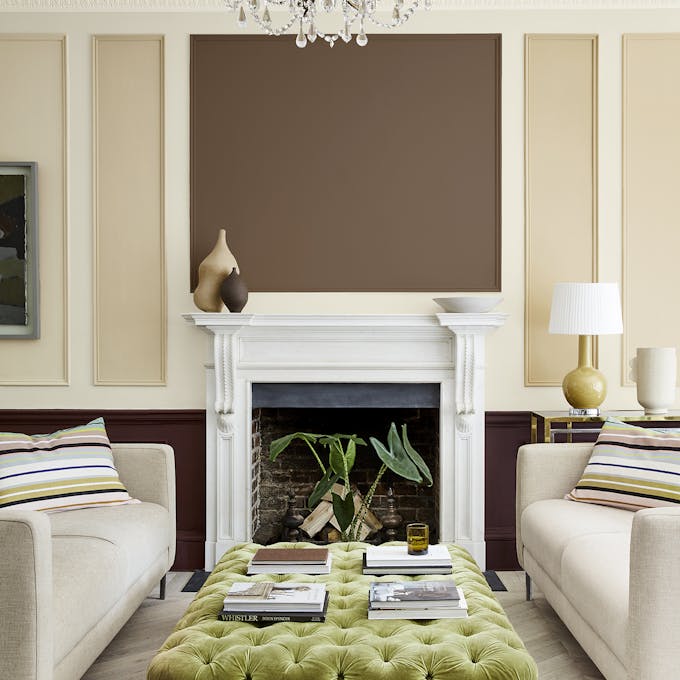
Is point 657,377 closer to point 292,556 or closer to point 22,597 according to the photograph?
point 292,556

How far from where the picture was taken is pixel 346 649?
177cm

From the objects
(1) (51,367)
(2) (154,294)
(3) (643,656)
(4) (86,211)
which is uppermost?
(4) (86,211)

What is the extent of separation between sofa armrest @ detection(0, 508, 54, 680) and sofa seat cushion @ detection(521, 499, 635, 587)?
1646mm

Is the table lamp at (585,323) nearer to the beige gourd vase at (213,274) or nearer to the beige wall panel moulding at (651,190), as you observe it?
the beige wall panel moulding at (651,190)

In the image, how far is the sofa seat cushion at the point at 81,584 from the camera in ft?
6.77

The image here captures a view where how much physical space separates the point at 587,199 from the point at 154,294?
2233 millimetres

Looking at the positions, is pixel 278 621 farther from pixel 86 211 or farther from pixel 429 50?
pixel 429 50

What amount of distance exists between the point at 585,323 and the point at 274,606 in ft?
7.03

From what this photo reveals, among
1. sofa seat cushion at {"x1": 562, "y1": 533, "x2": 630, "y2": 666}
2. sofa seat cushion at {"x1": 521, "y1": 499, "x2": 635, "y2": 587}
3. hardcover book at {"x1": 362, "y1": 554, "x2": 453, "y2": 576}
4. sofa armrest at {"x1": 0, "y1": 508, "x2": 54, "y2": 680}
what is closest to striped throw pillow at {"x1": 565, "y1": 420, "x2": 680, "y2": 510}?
sofa seat cushion at {"x1": 521, "y1": 499, "x2": 635, "y2": 587}

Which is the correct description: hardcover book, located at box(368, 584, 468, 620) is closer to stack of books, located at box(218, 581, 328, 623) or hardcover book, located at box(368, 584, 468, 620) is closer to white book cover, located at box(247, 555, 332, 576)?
stack of books, located at box(218, 581, 328, 623)

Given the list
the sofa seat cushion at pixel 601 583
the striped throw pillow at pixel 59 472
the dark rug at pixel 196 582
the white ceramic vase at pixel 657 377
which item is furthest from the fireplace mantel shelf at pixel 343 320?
the sofa seat cushion at pixel 601 583

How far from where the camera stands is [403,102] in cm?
390

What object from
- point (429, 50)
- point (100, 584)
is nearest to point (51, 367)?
point (100, 584)

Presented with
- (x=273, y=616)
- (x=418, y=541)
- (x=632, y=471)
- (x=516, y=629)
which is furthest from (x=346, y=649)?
(x=632, y=471)
